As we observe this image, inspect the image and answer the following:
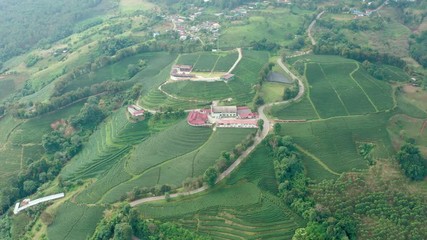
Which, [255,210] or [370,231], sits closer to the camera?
[370,231]

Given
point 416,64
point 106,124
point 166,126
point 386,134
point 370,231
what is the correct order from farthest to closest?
point 416,64, point 106,124, point 166,126, point 386,134, point 370,231

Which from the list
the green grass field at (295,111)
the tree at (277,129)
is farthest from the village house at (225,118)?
the tree at (277,129)

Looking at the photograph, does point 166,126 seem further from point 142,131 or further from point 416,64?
point 416,64

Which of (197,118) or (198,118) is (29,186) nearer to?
(197,118)

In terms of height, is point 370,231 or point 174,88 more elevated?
point 174,88

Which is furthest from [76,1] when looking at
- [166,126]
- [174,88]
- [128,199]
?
[128,199]

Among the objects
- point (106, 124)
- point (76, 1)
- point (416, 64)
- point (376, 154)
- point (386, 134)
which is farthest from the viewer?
point (76, 1)

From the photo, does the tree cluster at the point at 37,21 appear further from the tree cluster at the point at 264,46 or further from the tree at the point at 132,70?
the tree cluster at the point at 264,46
